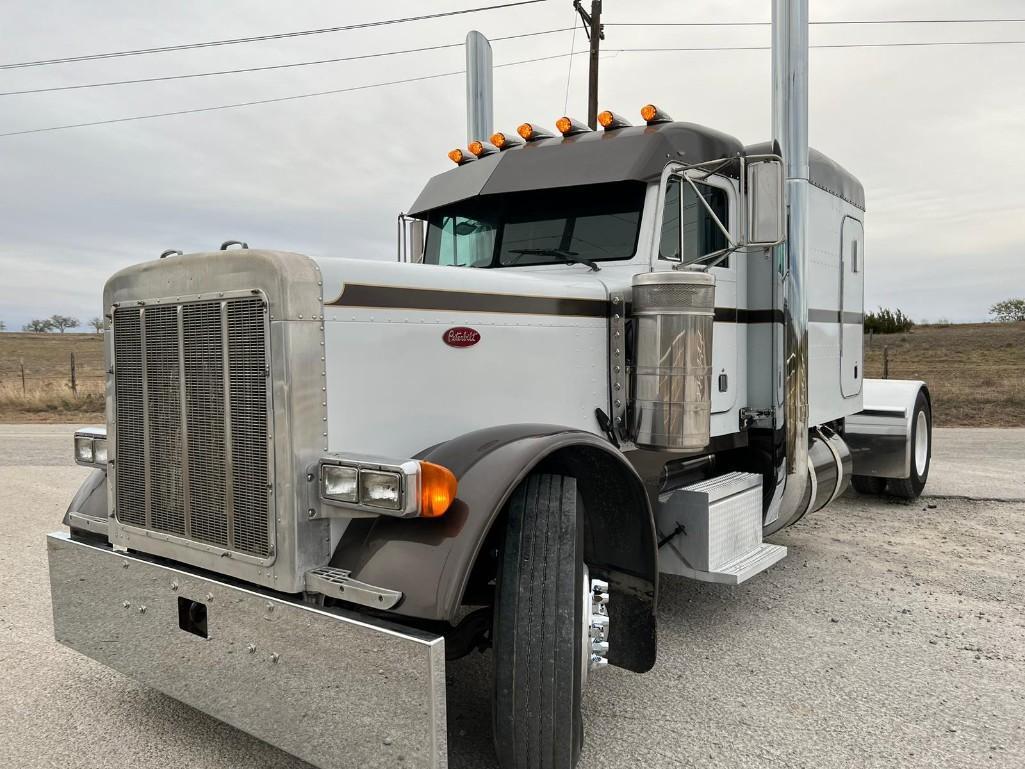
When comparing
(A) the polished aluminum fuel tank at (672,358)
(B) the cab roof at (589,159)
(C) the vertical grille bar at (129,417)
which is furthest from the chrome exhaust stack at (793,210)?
(C) the vertical grille bar at (129,417)

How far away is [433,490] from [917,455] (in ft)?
21.5

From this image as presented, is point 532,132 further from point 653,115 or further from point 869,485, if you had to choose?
point 869,485

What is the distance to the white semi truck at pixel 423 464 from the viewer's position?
243 cm

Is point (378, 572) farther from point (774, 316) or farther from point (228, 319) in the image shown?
point (774, 316)

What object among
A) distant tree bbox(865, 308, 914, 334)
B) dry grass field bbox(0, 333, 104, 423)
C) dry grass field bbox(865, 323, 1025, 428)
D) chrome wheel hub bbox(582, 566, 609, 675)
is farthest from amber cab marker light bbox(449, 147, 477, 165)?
distant tree bbox(865, 308, 914, 334)

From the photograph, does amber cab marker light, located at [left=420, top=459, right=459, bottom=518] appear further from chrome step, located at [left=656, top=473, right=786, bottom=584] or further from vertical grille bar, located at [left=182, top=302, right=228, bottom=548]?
chrome step, located at [left=656, top=473, right=786, bottom=584]

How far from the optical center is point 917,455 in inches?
298

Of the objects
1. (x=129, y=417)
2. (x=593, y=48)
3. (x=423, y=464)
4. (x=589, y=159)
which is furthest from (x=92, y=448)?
(x=593, y=48)

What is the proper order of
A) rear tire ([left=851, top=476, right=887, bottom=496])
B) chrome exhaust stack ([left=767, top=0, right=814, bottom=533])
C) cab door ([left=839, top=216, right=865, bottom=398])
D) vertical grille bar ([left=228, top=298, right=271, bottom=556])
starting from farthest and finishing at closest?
rear tire ([left=851, top=476, right=887, bottom=496])
cab door ([left=839, top=216, right=865, bottom=398])
chrome exhaust stack ([left=767, top=0, right=814, bottom=533])
vertical grille bar ([left=228, top=298, right=271, bottom=556])

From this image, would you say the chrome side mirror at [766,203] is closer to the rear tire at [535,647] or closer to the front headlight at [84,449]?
the rear tire at [535,647]

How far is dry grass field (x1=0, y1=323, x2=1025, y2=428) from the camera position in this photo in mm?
16141

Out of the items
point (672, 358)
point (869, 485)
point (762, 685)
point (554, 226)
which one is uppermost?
point (554, 226)

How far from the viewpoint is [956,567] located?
5.44 m

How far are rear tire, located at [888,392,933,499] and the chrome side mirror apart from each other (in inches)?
172
